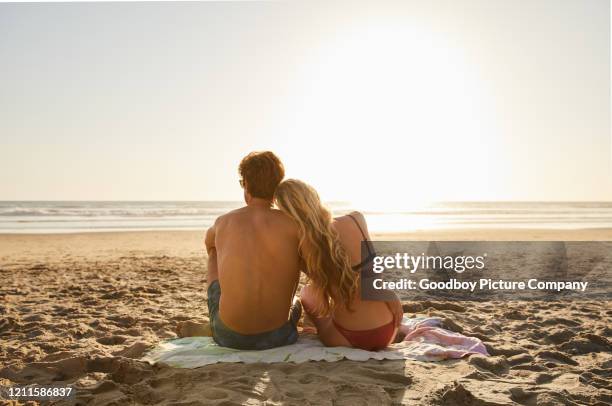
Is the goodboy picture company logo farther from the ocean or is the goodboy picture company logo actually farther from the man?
the ocean

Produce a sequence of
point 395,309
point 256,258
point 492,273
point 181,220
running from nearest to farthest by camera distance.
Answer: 1. point 256,258
2. point 395,309
3. point 492,273
4. point 181,220

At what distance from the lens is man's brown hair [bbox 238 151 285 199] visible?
11.5 feet

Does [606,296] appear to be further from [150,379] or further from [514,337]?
[150,379]

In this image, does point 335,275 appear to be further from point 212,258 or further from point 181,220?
point 181,220

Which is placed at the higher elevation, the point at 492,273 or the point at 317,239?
the point at 317,239

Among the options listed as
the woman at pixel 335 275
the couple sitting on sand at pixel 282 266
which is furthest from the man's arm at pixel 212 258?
the woman at pixel 335 275

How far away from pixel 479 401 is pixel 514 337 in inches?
66.7

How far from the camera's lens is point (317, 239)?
3.35 metres

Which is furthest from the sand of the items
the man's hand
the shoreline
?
the shoreline

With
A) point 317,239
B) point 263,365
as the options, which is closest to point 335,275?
point 317,239

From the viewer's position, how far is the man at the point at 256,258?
346 centimetres

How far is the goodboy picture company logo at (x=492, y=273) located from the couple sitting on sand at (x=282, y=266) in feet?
0.61

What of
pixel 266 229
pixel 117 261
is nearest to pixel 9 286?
pixel 117 261

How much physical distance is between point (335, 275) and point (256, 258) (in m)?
0.54
